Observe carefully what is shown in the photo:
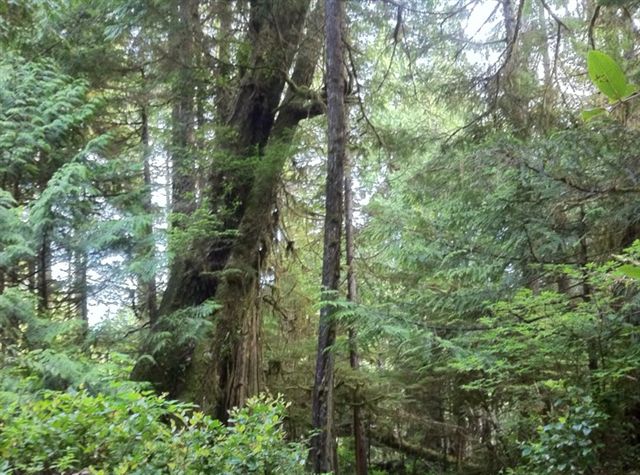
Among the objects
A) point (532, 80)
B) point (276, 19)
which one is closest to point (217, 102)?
point (276, 19)

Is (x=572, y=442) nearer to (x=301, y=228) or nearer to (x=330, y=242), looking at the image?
(x=330, y=242)

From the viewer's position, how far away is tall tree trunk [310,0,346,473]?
634 centimetres

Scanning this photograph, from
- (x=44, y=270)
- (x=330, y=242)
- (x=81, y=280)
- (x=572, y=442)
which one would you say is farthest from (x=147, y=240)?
(x=572, y=442)

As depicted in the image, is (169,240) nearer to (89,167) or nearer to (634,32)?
(89,167)

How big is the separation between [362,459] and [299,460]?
660 cm

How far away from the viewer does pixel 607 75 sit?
1.12m

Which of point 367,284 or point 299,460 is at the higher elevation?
point 367,284

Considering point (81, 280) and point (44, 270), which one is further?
point (81, 280)

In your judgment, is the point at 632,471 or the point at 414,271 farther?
the point at 414,271

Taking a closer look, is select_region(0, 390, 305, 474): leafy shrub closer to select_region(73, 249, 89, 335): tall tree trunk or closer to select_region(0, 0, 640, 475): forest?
select_region(0, 0, 640, 475): forest

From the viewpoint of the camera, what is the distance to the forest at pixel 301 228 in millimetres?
5289

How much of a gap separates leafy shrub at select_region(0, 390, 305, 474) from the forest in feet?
0.08

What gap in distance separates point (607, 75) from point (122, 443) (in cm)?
296

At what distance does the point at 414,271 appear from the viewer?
36.1ft
